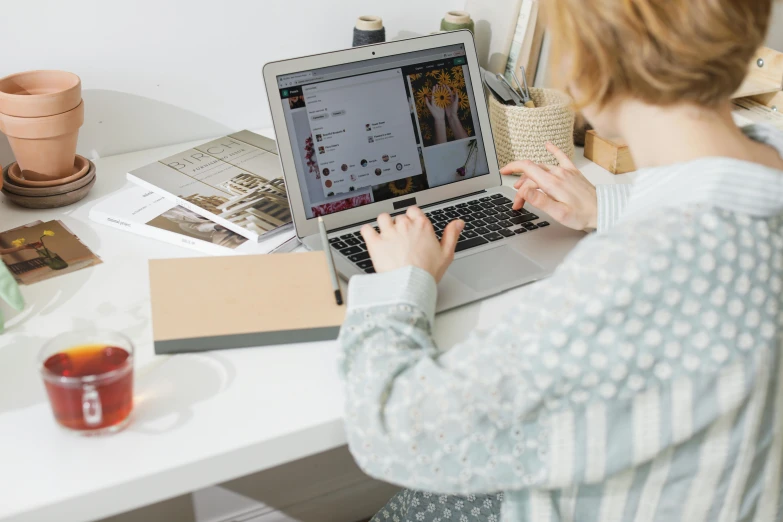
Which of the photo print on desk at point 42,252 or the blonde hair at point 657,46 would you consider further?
the photo print on desk at point 42,252

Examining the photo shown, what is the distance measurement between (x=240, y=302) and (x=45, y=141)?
45 cm

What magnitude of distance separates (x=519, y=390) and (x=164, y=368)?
39cm

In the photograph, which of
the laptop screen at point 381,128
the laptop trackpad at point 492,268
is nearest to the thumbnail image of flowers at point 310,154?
the laptop screen at point 381,128

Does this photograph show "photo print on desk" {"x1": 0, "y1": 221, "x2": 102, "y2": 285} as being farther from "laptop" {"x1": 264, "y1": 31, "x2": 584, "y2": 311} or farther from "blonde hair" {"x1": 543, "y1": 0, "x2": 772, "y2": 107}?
"blonde hair" {"x1": 543, "y1": 0, "x2": 772, "y2": 107}

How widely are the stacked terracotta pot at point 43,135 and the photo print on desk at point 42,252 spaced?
0.22ft

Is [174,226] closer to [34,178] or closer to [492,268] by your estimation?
[34,178]

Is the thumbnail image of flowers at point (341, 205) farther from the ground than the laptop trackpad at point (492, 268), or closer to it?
farther from the ground

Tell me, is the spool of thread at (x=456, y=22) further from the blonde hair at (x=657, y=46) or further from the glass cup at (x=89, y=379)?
the glass cup at (x=89, y=379)

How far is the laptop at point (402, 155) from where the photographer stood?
1022 millimetres

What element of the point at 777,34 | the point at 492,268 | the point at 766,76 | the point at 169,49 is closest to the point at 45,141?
the point at 169,49

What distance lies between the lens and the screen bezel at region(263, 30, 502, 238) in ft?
3.37

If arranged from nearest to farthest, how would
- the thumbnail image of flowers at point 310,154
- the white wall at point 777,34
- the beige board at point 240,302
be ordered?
the beige board at point 240,302, the thumbnail image of flowers at point 310,154, the white wall at point 777,34

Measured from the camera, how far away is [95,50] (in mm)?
1217

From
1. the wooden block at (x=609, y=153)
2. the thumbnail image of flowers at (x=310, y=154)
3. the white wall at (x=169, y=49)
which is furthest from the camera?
the wooden block at (x=609, y=153)
